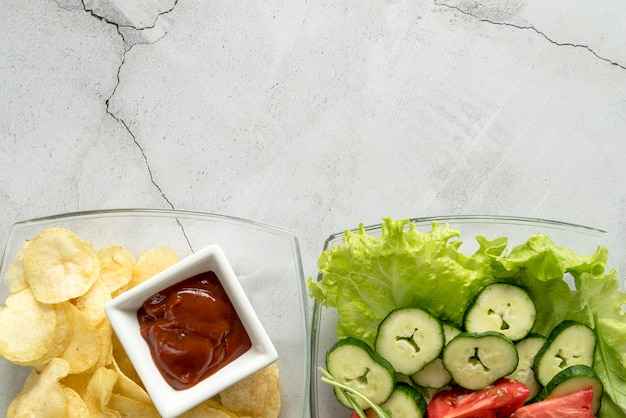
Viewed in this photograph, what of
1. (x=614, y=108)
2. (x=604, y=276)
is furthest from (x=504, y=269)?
(x=614, y=108)

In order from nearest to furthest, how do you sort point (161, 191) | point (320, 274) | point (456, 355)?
point (456, 355), point (320, 274), point (161, 191)

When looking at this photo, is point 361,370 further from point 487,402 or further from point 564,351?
point 564,351

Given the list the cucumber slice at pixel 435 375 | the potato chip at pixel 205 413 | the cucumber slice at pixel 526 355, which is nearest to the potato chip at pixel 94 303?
the potato chip at pixel 205 413

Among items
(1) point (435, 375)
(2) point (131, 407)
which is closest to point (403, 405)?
Result: (1) point (435, 375)

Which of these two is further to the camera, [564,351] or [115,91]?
[115,91]

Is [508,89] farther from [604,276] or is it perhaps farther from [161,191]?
[161,191]

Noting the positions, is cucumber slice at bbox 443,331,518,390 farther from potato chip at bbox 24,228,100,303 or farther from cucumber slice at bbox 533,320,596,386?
potato chip at bbox 24,228,100,303

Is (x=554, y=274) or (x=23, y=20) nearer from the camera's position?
(x=554, y=274)
